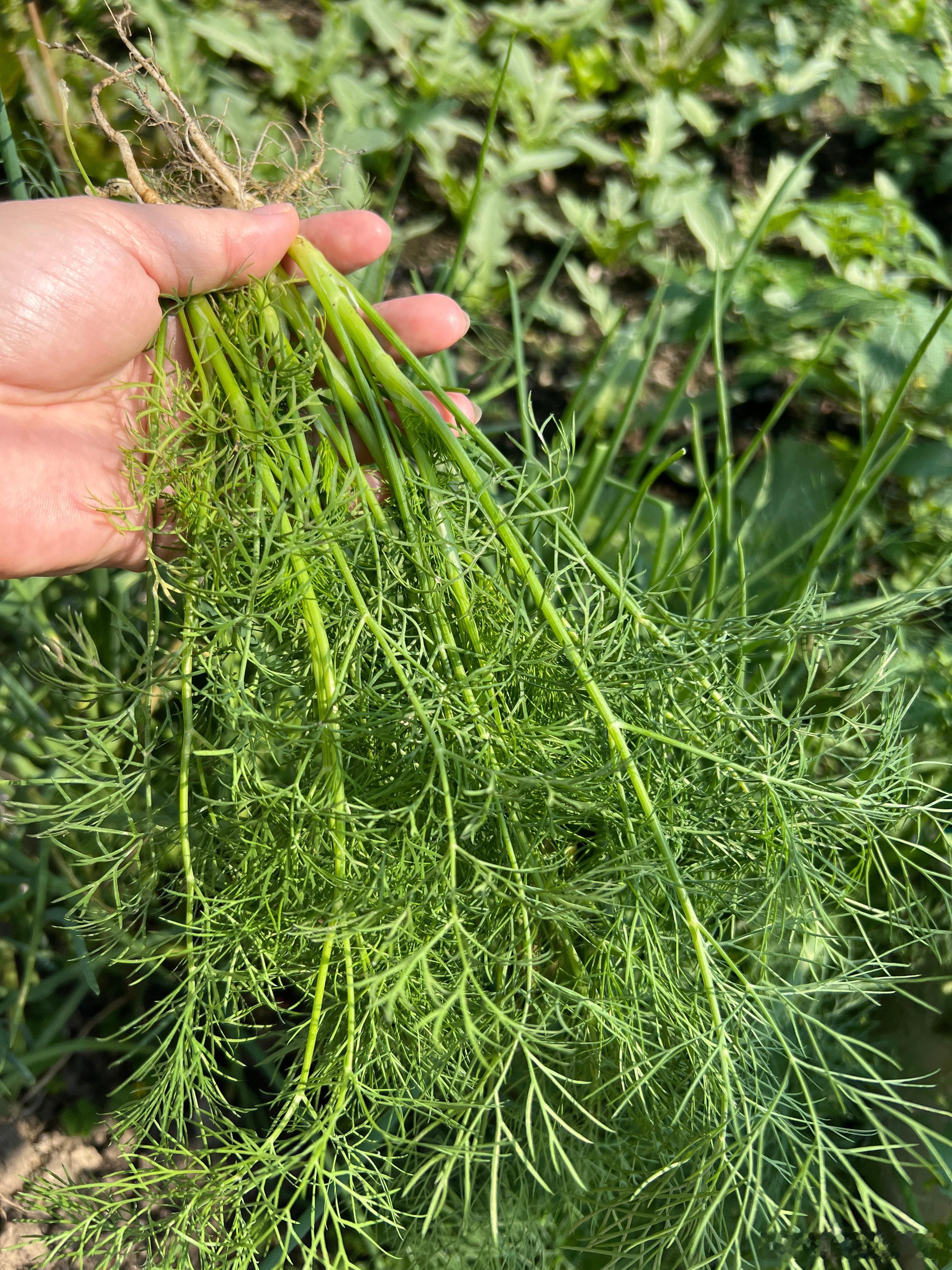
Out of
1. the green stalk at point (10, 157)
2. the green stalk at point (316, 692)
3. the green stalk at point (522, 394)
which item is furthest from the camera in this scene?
the green stalk at point (10, 157)

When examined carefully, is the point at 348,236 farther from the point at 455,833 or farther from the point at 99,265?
the point at 455,833

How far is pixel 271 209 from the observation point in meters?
1.02

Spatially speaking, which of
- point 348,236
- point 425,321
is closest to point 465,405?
point 425,321

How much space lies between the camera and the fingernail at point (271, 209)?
1017mm

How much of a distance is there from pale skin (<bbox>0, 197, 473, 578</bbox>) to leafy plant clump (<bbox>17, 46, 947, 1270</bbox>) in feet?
0.17

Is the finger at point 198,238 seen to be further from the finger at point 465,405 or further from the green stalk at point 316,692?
the finger at point 465,405

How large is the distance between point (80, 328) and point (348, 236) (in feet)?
1.24

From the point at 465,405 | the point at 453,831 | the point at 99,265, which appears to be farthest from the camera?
the point at 465,405

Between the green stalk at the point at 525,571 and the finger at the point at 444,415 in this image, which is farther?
the finger at the point at 444,415

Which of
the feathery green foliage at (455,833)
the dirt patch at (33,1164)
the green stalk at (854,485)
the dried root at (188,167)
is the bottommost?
the dirt patch at (33,1164)

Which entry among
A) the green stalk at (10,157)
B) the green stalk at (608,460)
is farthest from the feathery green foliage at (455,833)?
the green stalk at (10,157)

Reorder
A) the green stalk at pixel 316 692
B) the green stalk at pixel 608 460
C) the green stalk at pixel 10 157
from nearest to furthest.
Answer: the green stalk at pixel 316 692
the green stalk at pixel 10 157
the green stalk at pixel 608 460

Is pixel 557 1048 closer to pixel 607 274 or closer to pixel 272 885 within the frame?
pixel 272 885

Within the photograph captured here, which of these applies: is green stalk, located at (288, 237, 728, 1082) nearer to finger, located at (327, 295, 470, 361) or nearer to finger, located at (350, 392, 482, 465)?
finger, located at (350, 392, 482, 465)
